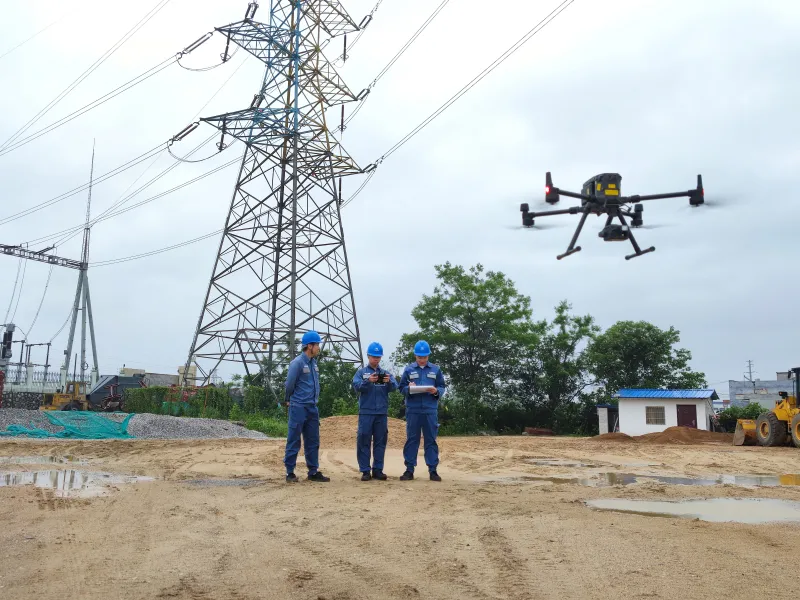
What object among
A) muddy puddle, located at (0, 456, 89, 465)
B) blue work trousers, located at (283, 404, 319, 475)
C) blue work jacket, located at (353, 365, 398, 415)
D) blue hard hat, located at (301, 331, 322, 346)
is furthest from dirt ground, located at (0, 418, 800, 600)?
muddy puddle, located at (0, 456, 89, 465)

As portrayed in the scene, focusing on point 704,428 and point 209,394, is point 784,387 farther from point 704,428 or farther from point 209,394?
point 209,394

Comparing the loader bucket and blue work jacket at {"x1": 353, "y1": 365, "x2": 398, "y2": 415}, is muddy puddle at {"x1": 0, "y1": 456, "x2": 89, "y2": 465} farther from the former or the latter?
the loader bucket

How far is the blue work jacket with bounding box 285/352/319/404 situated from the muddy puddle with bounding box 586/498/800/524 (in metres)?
4.31

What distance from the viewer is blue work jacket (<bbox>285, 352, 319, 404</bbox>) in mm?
10781

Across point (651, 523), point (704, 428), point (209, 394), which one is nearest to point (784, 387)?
point (704, 428)

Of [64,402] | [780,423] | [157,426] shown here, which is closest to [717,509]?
[780,423]

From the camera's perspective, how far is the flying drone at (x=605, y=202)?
11.4m

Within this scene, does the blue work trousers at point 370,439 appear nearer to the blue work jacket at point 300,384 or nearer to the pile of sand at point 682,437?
the blue work jacket at point 300,384

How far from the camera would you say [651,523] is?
22.9 feet

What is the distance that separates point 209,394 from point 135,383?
11.5 m

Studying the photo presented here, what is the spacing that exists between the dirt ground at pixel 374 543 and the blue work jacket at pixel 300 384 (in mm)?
1247

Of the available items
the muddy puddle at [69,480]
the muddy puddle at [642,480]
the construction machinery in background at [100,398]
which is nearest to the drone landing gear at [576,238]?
the muddy puddle at [642,480]

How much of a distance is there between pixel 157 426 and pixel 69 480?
536 inches

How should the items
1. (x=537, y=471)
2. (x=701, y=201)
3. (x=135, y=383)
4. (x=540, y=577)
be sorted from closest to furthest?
1. (x=540, y=577)
2. (x=701, y=201)
3. (x=537, y=471)
4. (x=135, y=383)
